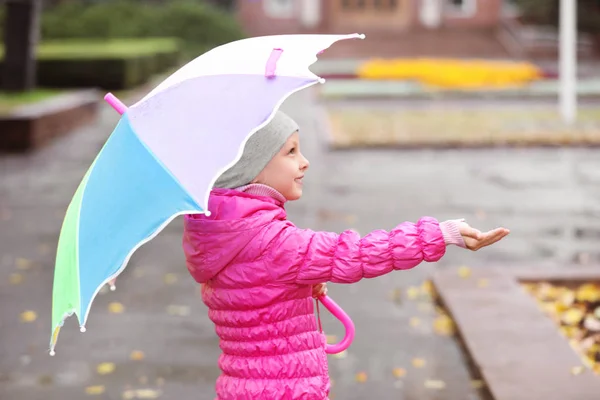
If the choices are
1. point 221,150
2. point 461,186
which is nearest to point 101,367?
point 221,150

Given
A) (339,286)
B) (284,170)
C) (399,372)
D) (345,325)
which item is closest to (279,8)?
(339,286)

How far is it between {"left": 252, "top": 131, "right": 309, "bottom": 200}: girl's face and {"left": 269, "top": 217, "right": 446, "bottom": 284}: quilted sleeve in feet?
0.46

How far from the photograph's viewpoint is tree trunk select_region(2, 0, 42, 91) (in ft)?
57.5

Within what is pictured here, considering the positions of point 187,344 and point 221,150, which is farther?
point 187,344

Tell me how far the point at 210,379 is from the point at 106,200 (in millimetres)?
2287

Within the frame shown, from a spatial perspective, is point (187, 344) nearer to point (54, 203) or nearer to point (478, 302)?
point (478, 302)

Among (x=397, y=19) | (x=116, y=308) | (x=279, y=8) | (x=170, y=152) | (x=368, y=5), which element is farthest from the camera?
(x=368, y=5)

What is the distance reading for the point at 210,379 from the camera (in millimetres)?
4980

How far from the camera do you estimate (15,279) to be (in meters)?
7.11

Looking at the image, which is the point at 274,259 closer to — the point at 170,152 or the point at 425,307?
the point at 170,152

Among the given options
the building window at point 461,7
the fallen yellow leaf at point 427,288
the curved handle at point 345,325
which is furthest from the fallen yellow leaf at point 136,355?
the building window at point 461,7

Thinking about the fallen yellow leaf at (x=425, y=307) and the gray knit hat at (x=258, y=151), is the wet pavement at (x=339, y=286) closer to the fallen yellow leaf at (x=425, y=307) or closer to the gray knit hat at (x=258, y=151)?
the fallen yellow leaf at (x=425, y=307)

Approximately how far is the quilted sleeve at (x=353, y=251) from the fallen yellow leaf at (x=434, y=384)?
2.05 m

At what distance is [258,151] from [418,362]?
8.31 ft
